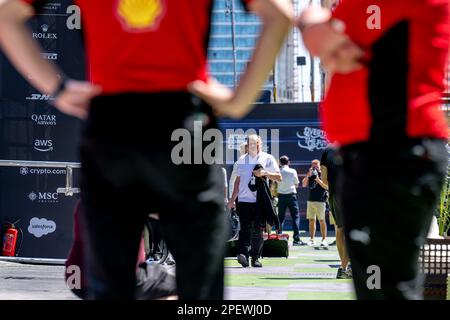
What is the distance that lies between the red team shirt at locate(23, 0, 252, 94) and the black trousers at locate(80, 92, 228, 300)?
0.16ft

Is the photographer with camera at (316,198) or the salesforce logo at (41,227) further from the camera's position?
the photographer with camera at (316,198)

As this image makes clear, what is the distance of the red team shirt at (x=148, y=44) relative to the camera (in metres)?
2.16

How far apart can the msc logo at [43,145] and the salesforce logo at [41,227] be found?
2.91ft

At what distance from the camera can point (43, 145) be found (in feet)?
36.5

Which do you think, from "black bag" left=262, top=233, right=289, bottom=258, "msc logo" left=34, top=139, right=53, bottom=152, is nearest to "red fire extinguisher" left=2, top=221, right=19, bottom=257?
"msc logo" left=34, top=139, right=53, bottom=152

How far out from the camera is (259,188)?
41.3ft

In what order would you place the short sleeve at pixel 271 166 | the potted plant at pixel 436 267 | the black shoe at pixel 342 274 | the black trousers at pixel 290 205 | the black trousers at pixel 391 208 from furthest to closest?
the black trousers at pixel 290 205, the short sleeve at pixel 271 166, the black shoe at pixel 342 274, the potted plant at pixel 436 267, the black trousers at pixel 391 208

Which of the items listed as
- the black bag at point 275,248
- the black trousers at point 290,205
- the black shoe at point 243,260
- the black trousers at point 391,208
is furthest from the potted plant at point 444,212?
the black trousers at point 290,205

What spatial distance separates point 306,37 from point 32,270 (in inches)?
365

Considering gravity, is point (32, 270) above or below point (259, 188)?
below

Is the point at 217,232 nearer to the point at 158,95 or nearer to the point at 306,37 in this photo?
the point at 158,95

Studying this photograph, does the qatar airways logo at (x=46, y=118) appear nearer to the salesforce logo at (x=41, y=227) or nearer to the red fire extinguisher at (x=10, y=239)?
the salesforce logo at (x=41, y=227)
